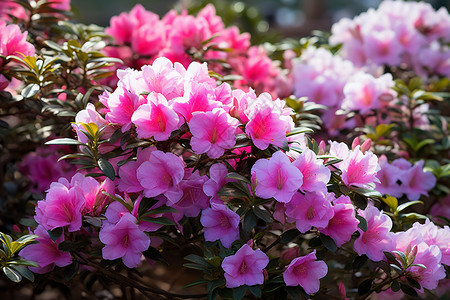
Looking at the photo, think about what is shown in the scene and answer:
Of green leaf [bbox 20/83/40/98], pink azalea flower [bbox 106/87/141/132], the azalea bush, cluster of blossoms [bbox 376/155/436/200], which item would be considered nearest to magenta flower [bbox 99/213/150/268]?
the azalea bush

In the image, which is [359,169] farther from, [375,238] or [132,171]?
[132,171]

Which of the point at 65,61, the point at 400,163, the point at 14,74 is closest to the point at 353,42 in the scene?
the point at 400,163

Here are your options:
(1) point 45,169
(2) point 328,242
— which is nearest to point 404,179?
(2) point 328,242

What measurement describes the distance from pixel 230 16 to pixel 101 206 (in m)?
2.34

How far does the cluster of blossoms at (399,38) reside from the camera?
2156 millimetres

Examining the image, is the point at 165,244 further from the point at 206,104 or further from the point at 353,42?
the point at 353,42

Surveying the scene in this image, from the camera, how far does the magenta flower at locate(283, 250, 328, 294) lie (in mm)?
1153

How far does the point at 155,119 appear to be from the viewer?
1147mm

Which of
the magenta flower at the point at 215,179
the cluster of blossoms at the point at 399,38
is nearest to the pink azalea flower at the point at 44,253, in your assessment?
the magenta flower at the point at 215,179

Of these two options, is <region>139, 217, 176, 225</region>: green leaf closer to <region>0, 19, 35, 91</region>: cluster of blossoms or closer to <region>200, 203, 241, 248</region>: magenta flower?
<region>200, 203, 241, 248</region>: magenta flower

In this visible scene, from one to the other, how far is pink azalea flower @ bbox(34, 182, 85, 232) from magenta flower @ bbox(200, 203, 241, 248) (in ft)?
0.90

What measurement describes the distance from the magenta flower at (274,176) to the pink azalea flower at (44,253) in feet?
1.59

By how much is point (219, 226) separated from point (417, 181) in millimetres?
734

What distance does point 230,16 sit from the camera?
3.31 metres
